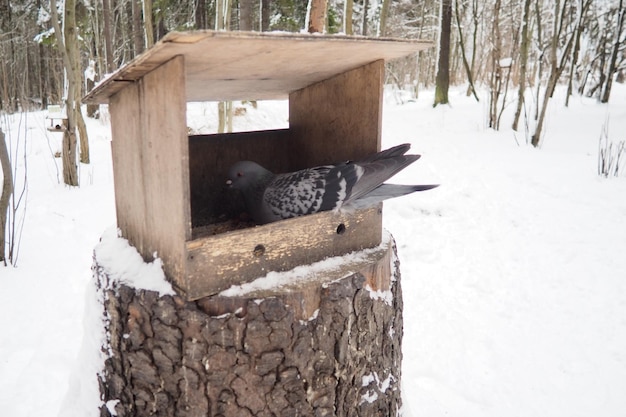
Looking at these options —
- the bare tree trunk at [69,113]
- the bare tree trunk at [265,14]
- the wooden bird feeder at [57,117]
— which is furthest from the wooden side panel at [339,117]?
the bare tree trunk at [265,14]

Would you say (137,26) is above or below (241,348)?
above

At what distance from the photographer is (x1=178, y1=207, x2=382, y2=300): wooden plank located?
1339 mm

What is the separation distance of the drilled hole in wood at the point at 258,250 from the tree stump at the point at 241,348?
0.39 ft

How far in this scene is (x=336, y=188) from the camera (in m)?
1.63

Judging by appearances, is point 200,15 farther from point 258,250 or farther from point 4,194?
point 258,250

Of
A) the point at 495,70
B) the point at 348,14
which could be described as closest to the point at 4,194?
the point at 348,14

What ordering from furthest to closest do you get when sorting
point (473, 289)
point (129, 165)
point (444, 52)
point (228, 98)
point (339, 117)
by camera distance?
point (444, 52), point (473, 289), point (228, 98), point (339, 117), point (129, 165)

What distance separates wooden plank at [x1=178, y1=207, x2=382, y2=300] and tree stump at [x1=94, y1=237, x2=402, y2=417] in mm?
62

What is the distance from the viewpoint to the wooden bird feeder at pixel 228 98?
4.10ft

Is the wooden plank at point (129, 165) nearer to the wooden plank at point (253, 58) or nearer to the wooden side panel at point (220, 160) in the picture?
the wooden plank at point (253, 58)

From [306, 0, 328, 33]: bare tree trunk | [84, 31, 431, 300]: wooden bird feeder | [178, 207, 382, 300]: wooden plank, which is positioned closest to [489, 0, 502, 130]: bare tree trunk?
[306, 0, 328, 33]: bare tree trunk

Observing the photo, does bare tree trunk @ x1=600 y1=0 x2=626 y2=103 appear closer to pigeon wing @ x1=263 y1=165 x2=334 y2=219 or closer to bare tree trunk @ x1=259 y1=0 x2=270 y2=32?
bare tree trunk @ x1=259 y1=0 x2=270 y2=32

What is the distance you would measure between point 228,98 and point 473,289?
2604 millimetres

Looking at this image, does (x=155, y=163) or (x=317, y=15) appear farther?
(x=317, y=15)
